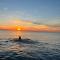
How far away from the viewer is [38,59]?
17.7 metres

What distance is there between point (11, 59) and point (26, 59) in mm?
2365

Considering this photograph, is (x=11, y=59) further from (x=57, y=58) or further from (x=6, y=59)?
(x=57, y=58)

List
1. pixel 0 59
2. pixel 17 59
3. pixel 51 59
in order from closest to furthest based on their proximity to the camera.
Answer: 1. pixel 0 59
2. pixel 17 59
3. pixel 51 59

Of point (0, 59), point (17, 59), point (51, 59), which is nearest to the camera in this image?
point (0, 59)

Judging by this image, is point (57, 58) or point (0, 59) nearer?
point (0, 59)

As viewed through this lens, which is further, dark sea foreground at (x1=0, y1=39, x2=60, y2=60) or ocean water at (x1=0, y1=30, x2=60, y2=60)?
ocean water at (x1=0, y1=30, x2=60, y2=60)

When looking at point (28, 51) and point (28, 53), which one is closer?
point (28, 53)

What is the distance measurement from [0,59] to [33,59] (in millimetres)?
5148

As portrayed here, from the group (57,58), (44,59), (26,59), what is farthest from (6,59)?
(57,58)

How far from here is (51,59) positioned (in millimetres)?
18594

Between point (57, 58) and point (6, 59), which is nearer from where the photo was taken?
point (6, 59)

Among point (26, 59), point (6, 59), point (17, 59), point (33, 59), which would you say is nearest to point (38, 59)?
point (33, 59)

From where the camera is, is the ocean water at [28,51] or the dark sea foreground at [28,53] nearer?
the dark sea foreground at [28,53]

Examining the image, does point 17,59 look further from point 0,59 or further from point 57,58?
point 57,58
